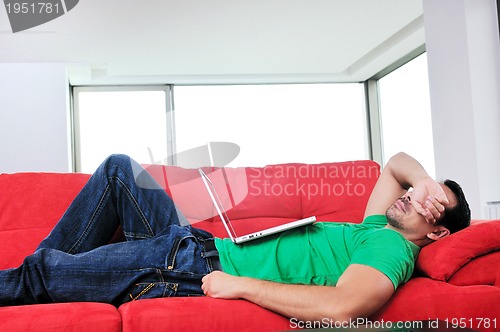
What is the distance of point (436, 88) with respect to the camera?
532 centimetres

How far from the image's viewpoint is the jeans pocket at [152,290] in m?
1.88

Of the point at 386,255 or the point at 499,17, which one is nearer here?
the point at 386,255

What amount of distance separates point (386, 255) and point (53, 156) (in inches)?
262

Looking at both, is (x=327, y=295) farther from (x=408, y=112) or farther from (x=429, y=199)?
(x=408, y=112)

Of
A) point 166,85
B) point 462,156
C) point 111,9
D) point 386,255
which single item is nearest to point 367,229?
point 386,255

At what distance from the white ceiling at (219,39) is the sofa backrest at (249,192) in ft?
12.4

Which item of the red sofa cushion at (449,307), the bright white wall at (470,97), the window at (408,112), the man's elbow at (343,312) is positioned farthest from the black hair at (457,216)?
the window at (408,112)

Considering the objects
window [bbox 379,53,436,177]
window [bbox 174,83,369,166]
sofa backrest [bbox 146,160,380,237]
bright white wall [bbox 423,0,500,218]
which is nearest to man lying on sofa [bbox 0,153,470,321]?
sofa backrest [bbox 146,160,380,237]

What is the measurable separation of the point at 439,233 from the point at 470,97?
10.1 ft

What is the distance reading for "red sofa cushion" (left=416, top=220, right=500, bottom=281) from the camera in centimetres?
183

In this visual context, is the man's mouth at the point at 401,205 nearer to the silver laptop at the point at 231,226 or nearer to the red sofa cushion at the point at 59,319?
the silver laptop at the point at 231,226

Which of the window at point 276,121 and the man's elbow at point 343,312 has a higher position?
the window at point 276,121

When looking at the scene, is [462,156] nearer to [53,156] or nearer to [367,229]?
[367,229]

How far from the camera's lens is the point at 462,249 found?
6.02 feet
